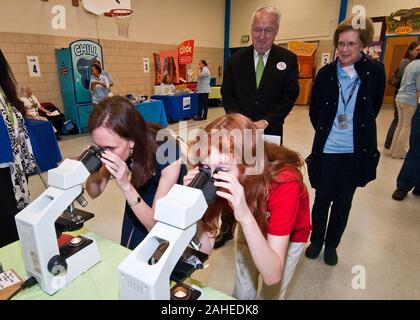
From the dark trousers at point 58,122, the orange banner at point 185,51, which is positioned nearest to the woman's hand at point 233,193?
the dark trousers at point 58,122

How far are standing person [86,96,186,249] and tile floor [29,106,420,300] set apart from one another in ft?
2.37

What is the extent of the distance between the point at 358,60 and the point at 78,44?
17.1ft

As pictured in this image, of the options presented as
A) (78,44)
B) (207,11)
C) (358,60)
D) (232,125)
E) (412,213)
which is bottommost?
(412,213)

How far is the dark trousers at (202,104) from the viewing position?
726cm

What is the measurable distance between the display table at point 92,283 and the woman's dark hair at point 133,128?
0.35 meters

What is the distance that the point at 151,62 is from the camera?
768cm

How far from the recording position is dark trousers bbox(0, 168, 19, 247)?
1688 mm

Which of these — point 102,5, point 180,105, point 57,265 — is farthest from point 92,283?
point 102,5

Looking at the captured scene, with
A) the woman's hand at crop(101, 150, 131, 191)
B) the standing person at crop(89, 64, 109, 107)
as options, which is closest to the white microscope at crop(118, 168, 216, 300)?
the woman's hand at crop(101, 150, 131, 191)

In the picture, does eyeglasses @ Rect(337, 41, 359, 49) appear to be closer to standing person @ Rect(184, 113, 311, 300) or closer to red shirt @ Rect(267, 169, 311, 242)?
standing person @ Rect(184, 113, 311, 300)

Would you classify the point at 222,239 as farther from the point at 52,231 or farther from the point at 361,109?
the point at 52,231

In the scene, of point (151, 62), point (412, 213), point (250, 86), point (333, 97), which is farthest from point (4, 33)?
point (412, 213)
